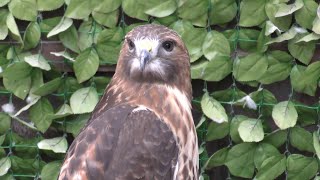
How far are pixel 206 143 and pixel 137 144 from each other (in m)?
1.19

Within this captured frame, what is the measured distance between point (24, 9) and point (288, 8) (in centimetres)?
136

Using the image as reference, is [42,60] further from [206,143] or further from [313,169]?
[313,169]

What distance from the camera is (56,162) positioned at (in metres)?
4.13

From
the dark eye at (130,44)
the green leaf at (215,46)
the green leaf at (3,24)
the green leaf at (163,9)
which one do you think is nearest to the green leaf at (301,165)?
the green leaf at (215,46)

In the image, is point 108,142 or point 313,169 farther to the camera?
point 313,169

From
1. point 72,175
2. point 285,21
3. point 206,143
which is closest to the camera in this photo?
point 72,175

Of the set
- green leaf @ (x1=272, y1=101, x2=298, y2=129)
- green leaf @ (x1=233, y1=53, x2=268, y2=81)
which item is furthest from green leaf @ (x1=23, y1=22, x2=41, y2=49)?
green leaf @ (x1=272, y1=101, x2=298, y2=129)

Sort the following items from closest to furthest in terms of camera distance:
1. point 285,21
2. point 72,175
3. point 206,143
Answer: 1. point 72,175
2. point 285,21
3. point 206,143

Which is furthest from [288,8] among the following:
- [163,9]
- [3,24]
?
[3,24]

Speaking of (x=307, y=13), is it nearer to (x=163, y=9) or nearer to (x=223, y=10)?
(x=223, y=10)

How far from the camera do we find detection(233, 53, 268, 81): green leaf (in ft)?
12.8

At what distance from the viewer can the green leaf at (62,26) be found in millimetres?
3941

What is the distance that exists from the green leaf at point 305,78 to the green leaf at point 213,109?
0.39 metres

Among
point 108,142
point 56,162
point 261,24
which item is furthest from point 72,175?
point 261,24
